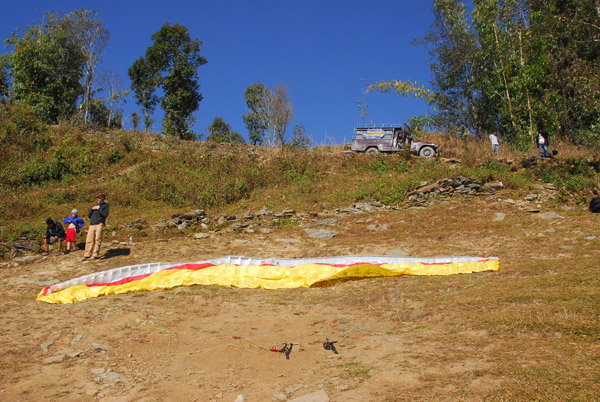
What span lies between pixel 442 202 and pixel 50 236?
1030 centimetres

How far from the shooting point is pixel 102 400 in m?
3.72

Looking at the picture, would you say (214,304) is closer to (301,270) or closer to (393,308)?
(301,270)

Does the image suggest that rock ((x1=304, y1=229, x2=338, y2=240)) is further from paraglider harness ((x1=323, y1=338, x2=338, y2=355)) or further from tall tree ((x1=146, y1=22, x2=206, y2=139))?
tall tree ((x1=146, y1=22, x2=206, y2=139))

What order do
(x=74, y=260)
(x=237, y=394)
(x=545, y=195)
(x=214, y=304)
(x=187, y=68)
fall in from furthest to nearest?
(x=187, y=68) < (x=545, y=195) < (x=74, y=260) < (x=214, y=304) < (x=237, y=394)

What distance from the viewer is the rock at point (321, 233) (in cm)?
1090

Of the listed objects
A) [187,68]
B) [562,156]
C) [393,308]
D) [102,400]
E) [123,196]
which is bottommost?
[102,400]

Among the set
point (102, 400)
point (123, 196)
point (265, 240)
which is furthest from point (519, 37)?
point (102, 400)

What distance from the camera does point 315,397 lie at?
3480 mm

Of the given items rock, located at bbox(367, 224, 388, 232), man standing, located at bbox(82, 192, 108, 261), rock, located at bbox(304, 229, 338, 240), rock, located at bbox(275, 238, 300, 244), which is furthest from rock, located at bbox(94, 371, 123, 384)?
rock, located at bbox(367, 224, 388, 232)

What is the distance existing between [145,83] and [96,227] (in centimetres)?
1662

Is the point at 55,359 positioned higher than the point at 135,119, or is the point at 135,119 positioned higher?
the point at 135,119

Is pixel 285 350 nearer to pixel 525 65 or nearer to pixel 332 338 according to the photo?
pixel 332 338

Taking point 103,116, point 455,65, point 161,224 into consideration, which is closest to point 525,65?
point 455,65

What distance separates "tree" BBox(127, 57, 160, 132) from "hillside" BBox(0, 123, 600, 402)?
9.85 m
